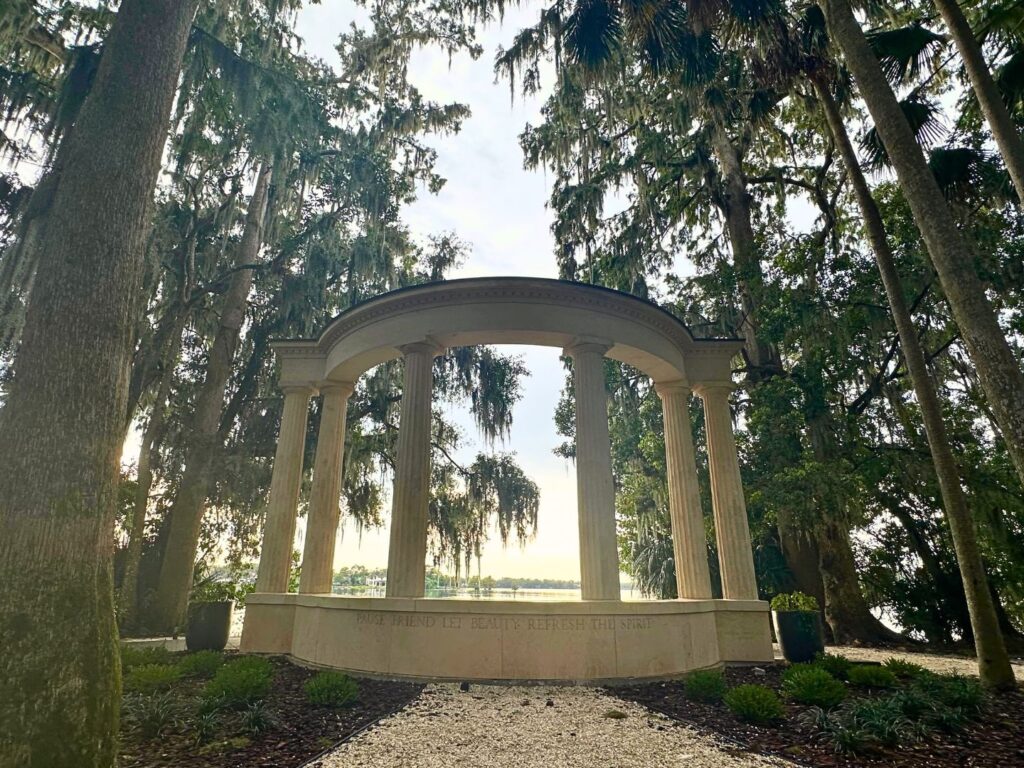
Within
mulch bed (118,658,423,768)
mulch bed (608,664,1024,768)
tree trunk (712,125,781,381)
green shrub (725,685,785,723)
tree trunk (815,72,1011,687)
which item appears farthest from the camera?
tree trunk (712,125,781,381)

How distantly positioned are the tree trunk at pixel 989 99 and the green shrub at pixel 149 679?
14.2 metres

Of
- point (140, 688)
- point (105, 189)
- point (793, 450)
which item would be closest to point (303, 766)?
point (140, 688)

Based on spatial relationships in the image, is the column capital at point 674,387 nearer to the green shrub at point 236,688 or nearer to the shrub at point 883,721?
the shrub at point 883,721

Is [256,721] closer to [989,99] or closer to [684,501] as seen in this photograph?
[684,501]

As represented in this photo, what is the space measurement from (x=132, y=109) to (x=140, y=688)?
7.76m

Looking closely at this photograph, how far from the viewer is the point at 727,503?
1238 cm

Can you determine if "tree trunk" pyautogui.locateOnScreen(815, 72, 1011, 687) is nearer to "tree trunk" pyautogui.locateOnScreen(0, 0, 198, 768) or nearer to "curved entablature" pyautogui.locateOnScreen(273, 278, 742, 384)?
"curved entablature" pyautogui.locateOnScreen(273, 278, 742, 384)

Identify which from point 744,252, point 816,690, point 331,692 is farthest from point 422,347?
point 744,252

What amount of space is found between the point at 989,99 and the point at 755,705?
9515mm

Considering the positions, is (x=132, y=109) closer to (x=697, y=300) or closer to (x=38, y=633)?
(x=38, y=633)

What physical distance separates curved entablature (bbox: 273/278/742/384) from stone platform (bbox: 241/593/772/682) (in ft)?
17.7

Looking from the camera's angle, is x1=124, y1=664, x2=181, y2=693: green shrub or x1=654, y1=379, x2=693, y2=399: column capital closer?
x1=124, y1=664, x2=181, y2=693: green shrub

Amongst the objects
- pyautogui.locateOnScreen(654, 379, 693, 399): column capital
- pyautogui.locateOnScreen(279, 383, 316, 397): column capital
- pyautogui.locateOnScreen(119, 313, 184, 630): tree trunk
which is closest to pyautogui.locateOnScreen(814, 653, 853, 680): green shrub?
pyautogui.locateOnScreen(654, 379, 693, 399): column capital

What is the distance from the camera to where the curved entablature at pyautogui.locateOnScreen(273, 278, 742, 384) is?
442 inches
